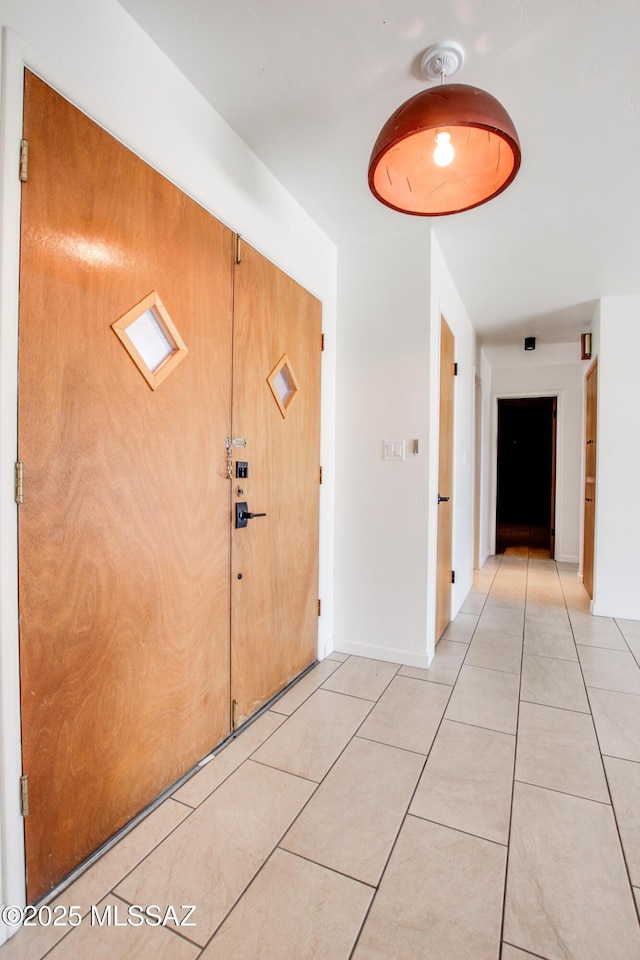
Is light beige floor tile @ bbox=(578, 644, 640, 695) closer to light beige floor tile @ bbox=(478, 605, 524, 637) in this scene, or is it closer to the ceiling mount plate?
light beige floor tile @ bbox=(478, 605, 524, 637)

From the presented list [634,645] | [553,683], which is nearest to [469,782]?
[553,683]

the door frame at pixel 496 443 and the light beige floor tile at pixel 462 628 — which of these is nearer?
the light beige floor tile at pixel 462 628

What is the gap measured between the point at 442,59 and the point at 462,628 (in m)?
3.14

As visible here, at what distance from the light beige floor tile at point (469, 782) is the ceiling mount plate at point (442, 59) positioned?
8.13 feet

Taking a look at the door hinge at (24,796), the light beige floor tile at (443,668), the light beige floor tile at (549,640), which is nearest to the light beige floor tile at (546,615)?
the light beige floor tile at (549,640)

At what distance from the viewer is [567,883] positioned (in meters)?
1.30

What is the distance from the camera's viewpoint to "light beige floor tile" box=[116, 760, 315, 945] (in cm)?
124

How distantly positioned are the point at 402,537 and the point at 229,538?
117 cm

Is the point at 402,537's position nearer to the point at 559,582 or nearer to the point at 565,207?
the point at 565,207

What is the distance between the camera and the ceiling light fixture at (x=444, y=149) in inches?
48.1

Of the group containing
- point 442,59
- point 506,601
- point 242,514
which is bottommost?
point 506,601

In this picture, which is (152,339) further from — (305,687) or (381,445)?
(305,687)

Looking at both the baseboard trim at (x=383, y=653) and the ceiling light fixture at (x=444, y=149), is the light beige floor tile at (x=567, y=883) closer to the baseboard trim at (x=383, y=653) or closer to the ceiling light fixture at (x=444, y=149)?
the baseboard trim at (x=383, y=653)

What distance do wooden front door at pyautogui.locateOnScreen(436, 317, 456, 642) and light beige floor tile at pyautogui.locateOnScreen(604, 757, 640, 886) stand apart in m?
1.27
